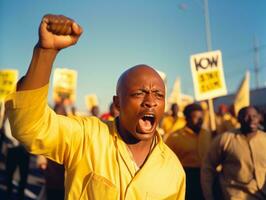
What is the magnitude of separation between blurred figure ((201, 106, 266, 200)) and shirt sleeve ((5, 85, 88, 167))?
2421mm

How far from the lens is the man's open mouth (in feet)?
6.75

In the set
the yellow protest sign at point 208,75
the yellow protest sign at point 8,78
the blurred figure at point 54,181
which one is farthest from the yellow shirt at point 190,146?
the yellow protest sign at point 8,78

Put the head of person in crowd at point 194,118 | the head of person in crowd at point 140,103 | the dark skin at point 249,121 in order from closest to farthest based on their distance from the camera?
the head of person in crowd at point 140,103 < the dark skin at point 249,121 < the head of person in crowd at point 194,118

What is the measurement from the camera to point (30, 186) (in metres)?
9.80

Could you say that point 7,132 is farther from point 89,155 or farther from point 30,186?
point 89,155

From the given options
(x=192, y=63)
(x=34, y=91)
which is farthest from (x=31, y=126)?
(x=192, y=63)

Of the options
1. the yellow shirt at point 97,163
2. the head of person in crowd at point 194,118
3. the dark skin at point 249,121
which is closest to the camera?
the yellow shirt at point 97,163

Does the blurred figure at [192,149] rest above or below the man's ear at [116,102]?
below

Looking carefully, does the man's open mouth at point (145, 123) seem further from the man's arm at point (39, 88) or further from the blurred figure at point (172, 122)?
the blurred figure at point (172, 122)

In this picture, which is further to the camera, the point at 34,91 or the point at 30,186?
the point at 30,186

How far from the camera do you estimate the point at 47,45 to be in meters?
1.61

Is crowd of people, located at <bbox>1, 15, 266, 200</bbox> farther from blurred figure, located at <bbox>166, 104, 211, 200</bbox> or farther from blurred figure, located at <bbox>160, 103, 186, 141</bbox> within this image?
blurred figure, located at <bbox>160, 103, 186, 141</bbox>

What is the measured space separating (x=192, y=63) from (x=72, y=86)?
14.3 feet

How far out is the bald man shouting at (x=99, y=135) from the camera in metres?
1.63
